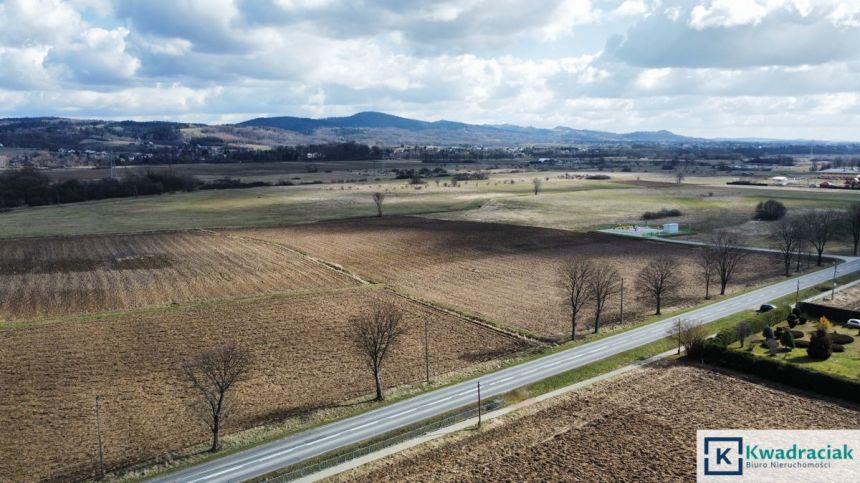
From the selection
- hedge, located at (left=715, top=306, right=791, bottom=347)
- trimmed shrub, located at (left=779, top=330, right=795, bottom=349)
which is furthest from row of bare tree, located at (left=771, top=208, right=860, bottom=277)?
trimmed shrub, located at (left=779, top=330, right=795, bottom=349)

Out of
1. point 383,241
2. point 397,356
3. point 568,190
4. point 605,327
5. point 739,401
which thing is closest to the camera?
point 739,401

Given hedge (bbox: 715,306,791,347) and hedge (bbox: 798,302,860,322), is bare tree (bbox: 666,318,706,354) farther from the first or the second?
hedge (bbox: 798,302,860,322)

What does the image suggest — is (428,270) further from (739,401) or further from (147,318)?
(739,401)

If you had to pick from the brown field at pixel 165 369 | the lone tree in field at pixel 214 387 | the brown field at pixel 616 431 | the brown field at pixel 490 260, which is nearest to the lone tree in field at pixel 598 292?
the brown field at pixel 490 260

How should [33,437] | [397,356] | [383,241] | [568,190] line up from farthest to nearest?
[568,190] < [383,241] < [397,356] < [33,437]

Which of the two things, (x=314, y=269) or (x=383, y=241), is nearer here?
(x=314, y=269)

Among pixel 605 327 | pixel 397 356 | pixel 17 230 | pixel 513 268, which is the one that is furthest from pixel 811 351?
pixel 17 230

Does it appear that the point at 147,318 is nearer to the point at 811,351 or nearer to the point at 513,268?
the point at 513,268
